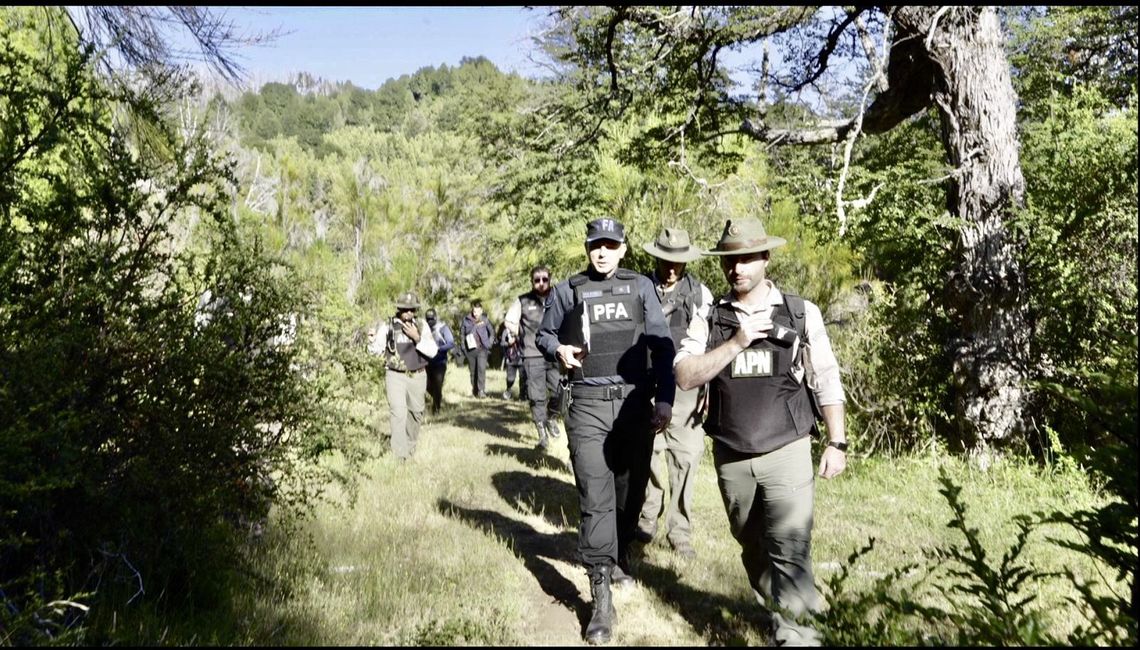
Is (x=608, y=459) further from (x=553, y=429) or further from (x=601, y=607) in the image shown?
(x=553, y=429)

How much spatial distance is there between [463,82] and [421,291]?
28.6 feet

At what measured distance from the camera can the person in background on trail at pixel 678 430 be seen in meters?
5.05

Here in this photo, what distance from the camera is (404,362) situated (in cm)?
785

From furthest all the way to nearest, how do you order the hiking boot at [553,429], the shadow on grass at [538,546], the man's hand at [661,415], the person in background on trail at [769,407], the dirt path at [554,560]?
the hiking boot at [553,429], the shadow on grass at [538,546], the man's hand at [661,415], the dirt path at [554,560], the person in background on trail at [769,407]

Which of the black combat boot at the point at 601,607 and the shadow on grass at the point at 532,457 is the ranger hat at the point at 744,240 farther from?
the shadow on grass at the point at 532,457

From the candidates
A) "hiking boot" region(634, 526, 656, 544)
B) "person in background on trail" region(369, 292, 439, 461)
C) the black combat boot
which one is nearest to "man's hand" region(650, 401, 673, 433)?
the black combat boot

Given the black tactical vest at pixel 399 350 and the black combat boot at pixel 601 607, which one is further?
the black tactical vest at pixel 399 350

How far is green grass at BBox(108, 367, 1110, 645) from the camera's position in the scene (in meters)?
3.61

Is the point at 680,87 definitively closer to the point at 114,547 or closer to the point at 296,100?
the point at 114,547

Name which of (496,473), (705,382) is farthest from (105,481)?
(496,473)

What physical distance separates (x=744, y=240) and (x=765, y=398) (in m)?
0.70

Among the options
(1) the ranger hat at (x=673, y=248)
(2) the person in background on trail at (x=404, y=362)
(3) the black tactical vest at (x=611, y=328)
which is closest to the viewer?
(3) the black tactical vest at (x=611, y=328)

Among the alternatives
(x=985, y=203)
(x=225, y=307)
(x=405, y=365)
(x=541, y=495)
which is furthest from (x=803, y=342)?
(x=405, y=365)

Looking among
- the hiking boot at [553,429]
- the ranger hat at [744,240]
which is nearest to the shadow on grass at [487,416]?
the hiking boot at [553,429]
